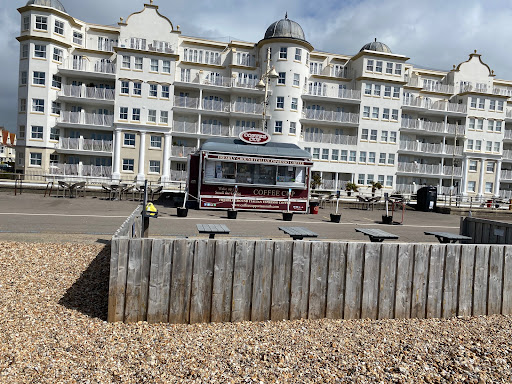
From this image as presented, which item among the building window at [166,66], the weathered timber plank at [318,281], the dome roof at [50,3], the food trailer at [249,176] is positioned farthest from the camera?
the building window at [166,66]

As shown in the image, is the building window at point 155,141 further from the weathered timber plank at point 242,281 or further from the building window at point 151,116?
the weathered timber plank at point 242,281

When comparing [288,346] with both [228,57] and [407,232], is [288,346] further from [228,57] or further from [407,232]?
[228,57]

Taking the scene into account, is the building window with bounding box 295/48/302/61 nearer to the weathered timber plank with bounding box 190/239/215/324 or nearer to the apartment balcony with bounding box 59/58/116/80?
the apartment balcony with bounding box 59/58/116/80

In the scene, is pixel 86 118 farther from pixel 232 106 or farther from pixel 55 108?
pixel 232 106

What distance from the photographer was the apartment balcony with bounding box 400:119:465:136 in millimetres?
46188

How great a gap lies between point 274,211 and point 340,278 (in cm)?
1495

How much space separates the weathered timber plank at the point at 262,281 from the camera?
21.3 feet

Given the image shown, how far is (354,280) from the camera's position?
22.3 feet

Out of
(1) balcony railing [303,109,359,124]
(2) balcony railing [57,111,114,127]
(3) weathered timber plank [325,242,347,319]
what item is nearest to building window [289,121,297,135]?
(1) balcony railing [303,109,359,124]

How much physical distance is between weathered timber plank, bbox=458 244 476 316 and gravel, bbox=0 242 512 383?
0.79 feet

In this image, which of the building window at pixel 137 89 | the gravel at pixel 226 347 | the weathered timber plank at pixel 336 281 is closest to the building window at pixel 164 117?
the building window at pixel 137 89

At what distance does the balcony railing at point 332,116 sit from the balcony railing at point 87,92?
2031 centimetres

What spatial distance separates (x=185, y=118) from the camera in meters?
41.8

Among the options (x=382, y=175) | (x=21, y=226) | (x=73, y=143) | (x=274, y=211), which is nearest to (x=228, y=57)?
(x=73, y=143)
